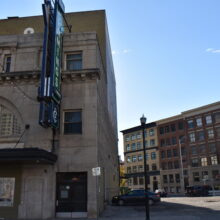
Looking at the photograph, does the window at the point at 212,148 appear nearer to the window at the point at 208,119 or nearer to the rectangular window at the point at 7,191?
the window at the point at 208,119

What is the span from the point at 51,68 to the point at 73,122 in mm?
4102

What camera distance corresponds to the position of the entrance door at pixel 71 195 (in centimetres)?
1695

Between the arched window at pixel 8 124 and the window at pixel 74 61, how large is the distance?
5.54 metres

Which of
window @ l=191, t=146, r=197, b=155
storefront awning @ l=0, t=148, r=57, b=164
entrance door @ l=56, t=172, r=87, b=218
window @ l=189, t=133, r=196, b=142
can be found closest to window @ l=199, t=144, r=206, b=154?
window @ l=191, t=146, r=197, b=155

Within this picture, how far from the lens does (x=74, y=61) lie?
67.3 ft

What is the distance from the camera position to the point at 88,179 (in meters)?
17.2

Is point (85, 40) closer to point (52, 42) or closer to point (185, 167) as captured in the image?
point (52, 42)

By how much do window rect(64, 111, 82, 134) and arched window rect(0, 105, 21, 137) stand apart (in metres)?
A: 3.47

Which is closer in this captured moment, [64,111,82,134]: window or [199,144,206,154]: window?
[64,111,82,134]: window

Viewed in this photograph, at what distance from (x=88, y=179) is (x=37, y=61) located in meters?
9.87

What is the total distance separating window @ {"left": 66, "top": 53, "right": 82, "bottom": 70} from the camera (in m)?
20.3

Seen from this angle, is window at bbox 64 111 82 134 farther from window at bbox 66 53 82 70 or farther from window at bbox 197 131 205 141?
window at bbox 197 131 205 141

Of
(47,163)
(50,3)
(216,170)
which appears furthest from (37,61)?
(216,170)

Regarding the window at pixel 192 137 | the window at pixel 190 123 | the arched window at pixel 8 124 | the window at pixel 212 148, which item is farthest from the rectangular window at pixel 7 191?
the window at pixel 190 123
